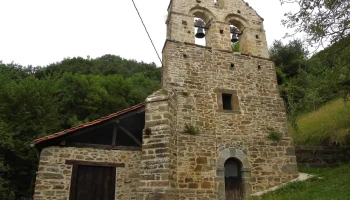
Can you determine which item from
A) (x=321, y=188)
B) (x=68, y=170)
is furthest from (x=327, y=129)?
(x=68, y=170)

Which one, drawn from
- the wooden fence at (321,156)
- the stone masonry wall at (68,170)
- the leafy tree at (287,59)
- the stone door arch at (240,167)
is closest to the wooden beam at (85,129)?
the stone masonry wall at (68,170)

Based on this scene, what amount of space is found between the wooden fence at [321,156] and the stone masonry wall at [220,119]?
109 centimetres

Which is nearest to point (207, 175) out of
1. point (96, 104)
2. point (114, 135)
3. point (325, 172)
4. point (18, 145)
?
point (114, 135)

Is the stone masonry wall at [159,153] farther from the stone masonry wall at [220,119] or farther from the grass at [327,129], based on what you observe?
the grass at [327,129]

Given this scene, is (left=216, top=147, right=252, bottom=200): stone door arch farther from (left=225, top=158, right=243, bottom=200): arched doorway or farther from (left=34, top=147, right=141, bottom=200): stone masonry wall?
(left=34, top=147, right=141, bottom=200): stone masonry wall

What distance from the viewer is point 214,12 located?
35.6ft

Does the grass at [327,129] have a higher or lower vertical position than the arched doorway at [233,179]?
higher

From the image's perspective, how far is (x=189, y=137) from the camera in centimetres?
860

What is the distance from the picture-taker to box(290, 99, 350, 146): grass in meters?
10.5

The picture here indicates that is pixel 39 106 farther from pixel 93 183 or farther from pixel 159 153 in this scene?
pixel 159 153

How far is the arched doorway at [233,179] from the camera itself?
337 inches

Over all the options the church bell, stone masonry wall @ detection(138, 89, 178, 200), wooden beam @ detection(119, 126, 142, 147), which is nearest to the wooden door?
wooden beam @ detection(119, 126, 142, 147)

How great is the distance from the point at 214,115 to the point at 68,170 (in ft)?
15.7

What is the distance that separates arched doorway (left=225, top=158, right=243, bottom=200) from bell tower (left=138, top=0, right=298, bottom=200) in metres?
0.03
